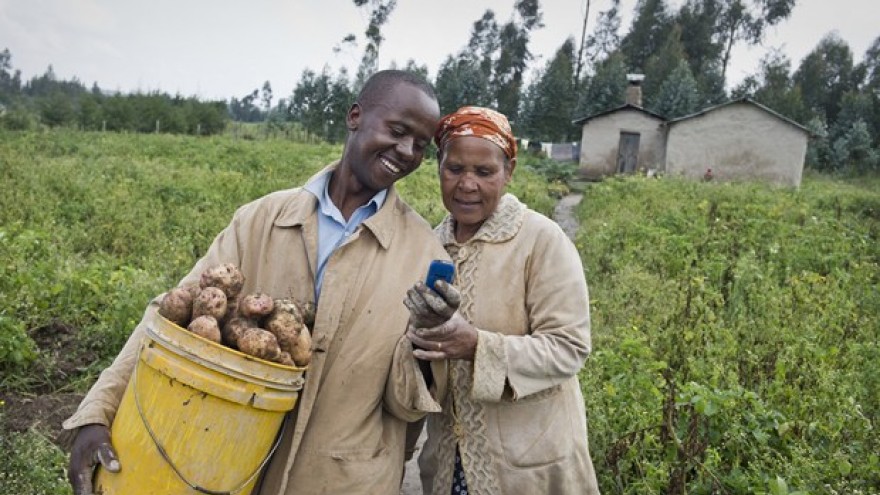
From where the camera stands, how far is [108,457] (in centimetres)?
145

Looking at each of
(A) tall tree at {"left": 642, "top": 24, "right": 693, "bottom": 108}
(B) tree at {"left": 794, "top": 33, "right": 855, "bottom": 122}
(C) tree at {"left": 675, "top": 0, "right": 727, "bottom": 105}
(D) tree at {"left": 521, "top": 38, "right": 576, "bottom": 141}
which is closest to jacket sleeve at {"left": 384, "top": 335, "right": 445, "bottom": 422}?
(D) tree at {"left": 521, "top": 38, "right": 576, "bottom": 141}

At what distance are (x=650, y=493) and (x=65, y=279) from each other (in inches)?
164

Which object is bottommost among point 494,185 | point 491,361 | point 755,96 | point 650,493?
point 650,493

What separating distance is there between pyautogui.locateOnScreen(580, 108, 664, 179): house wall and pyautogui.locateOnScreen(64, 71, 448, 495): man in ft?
78.9

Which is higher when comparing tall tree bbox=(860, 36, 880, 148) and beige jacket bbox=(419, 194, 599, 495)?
tall tree bbox=(860, 36, 880, 148)

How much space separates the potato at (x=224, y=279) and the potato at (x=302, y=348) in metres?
0.20

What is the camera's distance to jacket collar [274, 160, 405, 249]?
1762 millimetres

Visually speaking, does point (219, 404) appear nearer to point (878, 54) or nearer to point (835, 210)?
point (835, 210)

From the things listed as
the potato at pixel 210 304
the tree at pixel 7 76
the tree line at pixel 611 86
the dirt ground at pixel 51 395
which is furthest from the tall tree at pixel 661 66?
the tree at pixel 7 76

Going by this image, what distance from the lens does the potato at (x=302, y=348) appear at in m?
1.49

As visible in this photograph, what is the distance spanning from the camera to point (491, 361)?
1.69 m

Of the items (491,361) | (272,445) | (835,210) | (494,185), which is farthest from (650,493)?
(835,210)

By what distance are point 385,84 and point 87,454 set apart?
117 cm

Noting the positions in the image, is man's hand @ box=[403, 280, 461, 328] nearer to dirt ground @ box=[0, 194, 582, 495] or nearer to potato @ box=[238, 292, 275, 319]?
potato @ box=[238, 292, 275, 319]
